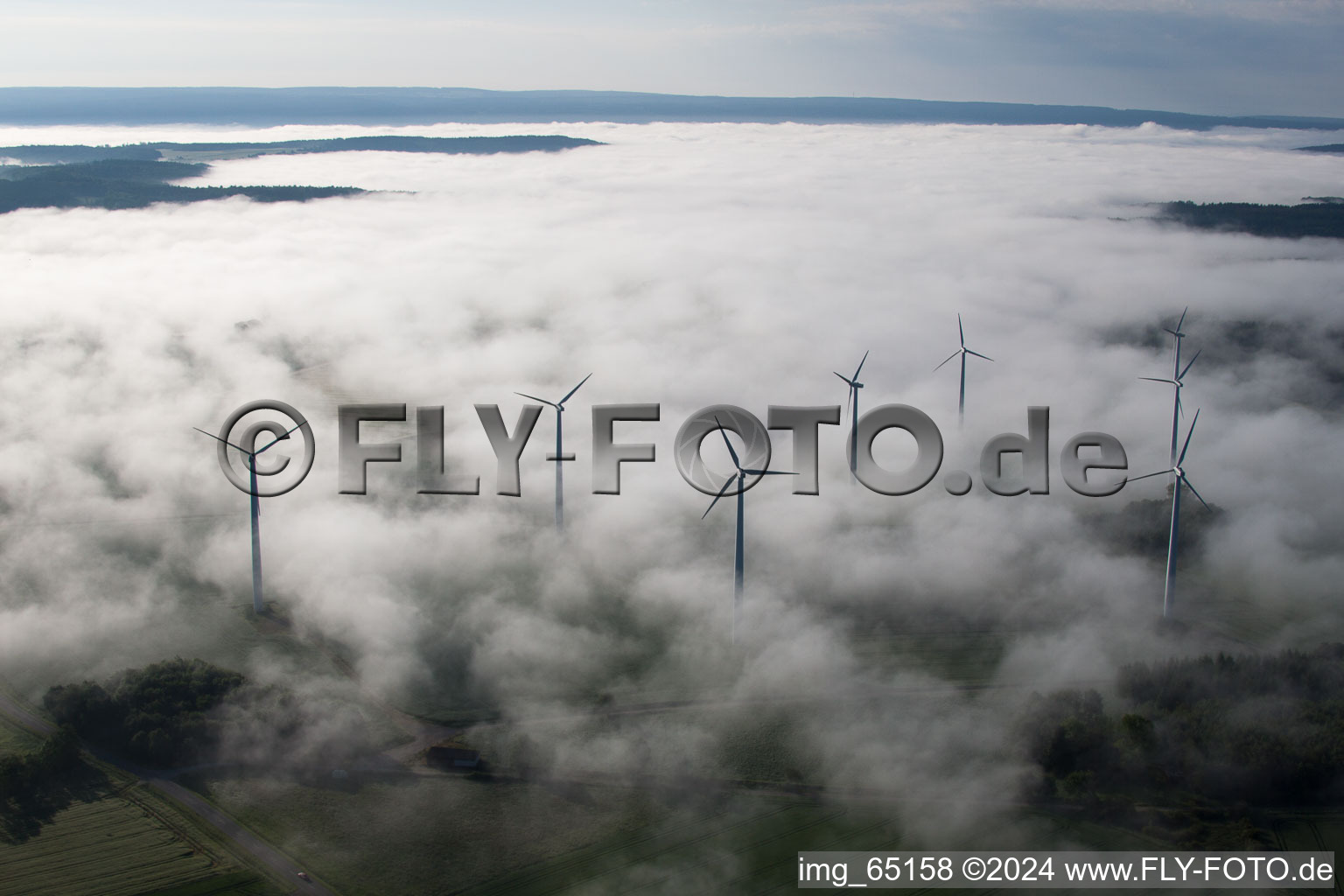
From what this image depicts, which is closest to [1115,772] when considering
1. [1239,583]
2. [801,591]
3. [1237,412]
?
[801,591]

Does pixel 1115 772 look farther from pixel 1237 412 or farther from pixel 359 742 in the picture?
pixel 1237 412

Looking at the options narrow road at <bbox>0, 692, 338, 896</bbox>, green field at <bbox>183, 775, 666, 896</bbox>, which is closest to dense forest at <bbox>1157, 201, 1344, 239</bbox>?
green field at <bbox>183, 775, 666, 896</bbox>

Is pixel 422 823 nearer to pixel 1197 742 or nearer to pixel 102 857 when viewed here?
pixel 102 857

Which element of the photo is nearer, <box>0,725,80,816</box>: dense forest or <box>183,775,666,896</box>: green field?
<box>183,775,666,896</box>: green field

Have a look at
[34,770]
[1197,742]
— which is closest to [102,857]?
[34,770]

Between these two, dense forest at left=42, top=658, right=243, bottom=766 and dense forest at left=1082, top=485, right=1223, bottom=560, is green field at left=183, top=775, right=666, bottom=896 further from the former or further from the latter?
dense forest at left=1082, top=485, right=1223, bottom=560

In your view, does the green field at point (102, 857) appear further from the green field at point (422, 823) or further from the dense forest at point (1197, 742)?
the dense forest at point (1197, 742)

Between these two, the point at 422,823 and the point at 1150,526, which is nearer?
the point at 422,823
